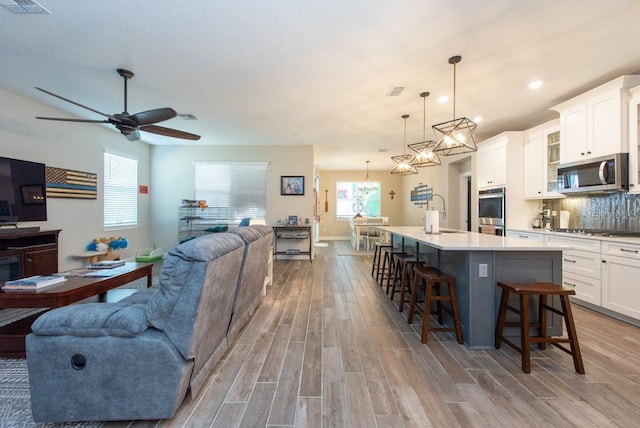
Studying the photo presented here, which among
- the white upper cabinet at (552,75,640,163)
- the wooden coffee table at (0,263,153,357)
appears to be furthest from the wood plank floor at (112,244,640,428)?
the white upper cabinet at (552,75,640,163)

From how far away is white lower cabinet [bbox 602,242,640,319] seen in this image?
2820mm

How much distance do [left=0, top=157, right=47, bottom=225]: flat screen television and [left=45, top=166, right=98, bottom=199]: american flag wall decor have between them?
26 centimetres

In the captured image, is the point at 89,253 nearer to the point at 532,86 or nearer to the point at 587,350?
the point at 587,350

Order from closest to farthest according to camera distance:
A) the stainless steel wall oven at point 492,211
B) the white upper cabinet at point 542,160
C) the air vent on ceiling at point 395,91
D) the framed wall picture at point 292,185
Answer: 1. the air vent on ceiling at point 395,91
2. the white upper cabinet at point 542,160
3. the stainless steel wall oven at point 492,211
4. the framed wall picture at point 292,185

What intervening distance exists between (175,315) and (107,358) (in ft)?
1.28

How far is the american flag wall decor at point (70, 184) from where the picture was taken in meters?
4.24

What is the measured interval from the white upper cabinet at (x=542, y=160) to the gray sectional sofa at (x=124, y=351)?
482cm

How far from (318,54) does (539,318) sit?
10.1 ft

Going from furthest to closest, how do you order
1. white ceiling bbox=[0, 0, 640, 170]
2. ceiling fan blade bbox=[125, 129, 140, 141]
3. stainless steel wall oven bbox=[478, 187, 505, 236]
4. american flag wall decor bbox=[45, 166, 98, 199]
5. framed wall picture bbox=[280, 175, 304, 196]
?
framed wall picture bbox=[280, 175, 304, 196], stainless steel wall oven bbox=[478, 187, 505, 236], american flag wall decor bbox=[45, 166, 98, 199], ceiling fan blade bbox=[125, 129, 140, 141], white ceiling bbox=[0, 0, 640, 170]

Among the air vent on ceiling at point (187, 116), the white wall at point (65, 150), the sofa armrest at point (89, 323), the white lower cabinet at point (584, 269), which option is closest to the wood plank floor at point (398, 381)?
the white lower cabinet at point (584, 269)

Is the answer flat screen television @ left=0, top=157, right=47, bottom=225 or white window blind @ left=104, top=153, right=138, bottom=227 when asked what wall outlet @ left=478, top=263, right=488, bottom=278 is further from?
white window blind @ left=104, top=153, right=138, bottom=227

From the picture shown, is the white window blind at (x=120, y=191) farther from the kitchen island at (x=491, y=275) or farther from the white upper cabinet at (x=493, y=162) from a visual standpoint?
the white upper cabinet at (x=493, y=162)

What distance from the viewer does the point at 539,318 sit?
2.39 m

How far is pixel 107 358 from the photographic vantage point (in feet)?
4.86
